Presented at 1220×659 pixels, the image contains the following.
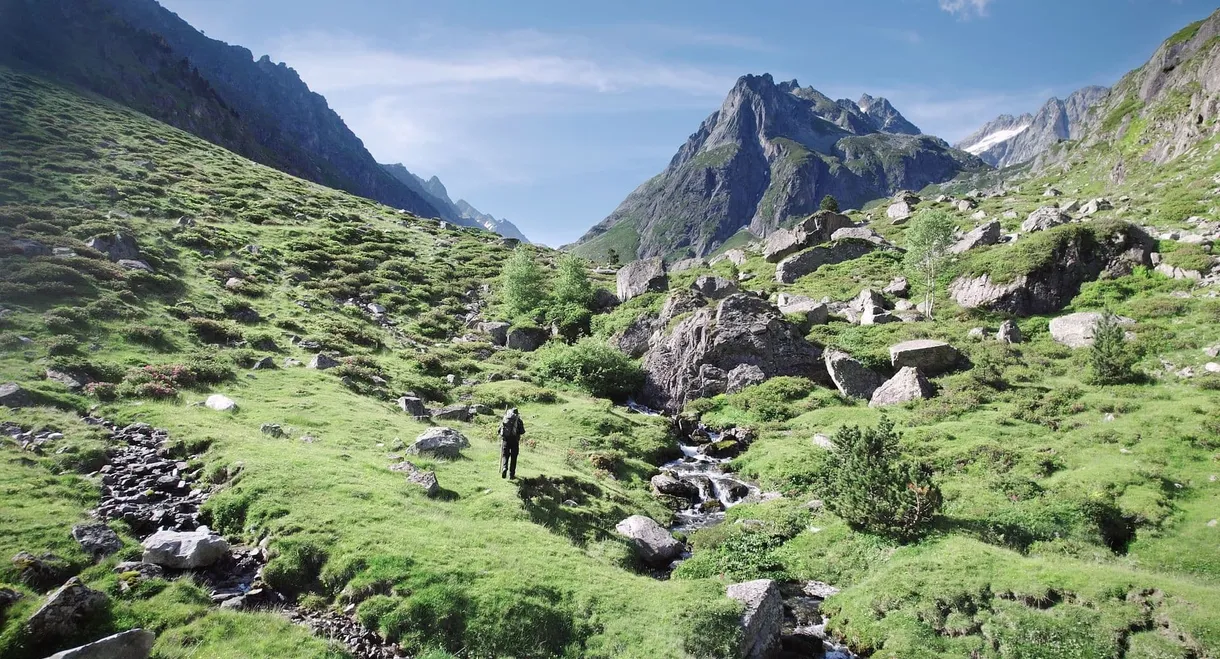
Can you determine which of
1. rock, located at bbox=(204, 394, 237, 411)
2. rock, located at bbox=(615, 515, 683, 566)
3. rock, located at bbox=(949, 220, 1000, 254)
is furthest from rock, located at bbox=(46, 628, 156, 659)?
rock, located at bbox=(949, 220, 1000, 254)

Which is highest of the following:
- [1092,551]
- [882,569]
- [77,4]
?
[77,4]

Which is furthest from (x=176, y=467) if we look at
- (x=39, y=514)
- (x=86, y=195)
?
(x=86, y=195)

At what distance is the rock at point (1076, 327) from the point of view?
38.4 metres

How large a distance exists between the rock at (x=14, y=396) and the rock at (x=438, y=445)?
15.1 metres

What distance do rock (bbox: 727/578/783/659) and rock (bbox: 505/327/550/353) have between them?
43461 millimetres

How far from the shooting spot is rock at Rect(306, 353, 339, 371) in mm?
37406

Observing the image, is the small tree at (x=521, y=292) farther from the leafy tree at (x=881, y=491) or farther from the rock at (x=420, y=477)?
the leafy tree at (x=881, y=491)

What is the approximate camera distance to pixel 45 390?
77.0 feet

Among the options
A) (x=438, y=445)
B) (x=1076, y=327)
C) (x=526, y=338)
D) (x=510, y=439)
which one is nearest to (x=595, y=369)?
(x=526, y=338)

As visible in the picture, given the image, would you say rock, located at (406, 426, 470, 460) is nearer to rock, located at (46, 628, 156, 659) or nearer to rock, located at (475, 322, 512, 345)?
rock, located at (46, 628, 156, 659)

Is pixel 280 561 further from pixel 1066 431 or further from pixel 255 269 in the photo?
pixel 255 269

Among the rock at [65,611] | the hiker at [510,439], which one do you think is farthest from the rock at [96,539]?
the hiker at [510,439]

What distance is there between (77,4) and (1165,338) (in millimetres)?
251919

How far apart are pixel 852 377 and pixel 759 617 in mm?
30066
